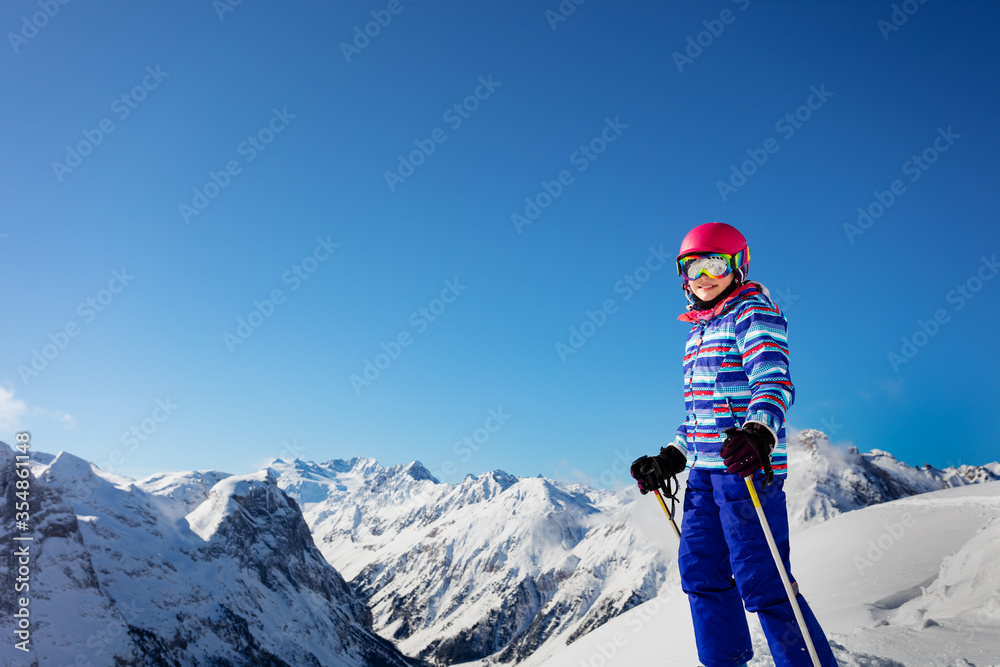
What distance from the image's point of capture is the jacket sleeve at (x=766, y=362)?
3.51m

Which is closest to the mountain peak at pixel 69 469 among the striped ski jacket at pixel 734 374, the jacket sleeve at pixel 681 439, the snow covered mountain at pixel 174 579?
the snow covered mountain at pixel 174 579

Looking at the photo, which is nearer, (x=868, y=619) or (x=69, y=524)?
(x=868, y=619)

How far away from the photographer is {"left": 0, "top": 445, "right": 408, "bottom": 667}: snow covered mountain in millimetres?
86562

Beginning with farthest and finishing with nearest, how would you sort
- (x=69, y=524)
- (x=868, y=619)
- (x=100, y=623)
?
(x=69, y=524) → (x=100, y=623) → (x=868, y=619)

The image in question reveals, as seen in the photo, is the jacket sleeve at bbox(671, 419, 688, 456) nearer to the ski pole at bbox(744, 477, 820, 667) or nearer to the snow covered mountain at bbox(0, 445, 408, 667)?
the ski pole at bbox(744, 477, 820, 667)

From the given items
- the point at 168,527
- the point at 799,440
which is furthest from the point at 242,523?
the point at 799,440

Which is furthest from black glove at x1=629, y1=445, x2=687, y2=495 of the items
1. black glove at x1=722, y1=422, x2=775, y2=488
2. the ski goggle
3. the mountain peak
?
the mountain peak

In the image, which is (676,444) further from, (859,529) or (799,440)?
(799,440)

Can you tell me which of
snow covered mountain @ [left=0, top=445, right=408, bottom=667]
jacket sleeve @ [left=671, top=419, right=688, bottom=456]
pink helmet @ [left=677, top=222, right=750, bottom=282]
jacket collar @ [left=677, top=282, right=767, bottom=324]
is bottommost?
snow covered mountain @ [left=0, top=445, right=408, bottom=667]

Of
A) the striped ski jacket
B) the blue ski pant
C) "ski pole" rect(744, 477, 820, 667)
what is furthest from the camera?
the striped ski jacket

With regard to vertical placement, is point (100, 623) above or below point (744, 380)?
Result: below

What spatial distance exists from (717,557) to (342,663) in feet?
595

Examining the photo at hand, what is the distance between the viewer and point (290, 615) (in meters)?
151

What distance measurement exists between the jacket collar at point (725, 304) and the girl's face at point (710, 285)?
0.09 metres
